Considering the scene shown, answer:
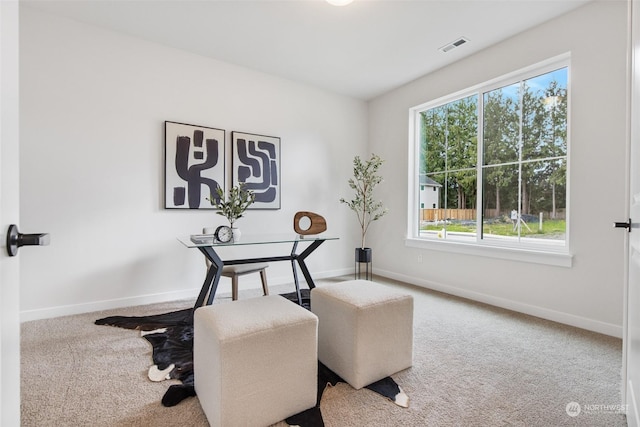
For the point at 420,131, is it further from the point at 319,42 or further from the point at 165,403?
the point at 165,403

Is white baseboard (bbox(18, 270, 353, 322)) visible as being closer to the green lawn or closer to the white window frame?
the white window frame

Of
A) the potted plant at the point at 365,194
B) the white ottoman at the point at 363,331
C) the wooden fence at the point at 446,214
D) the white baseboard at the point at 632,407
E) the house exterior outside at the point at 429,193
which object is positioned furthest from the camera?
the potted plant at the point at 365,194

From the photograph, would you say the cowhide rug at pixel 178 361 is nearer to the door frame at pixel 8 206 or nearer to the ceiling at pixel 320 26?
the door frame at pixel 8 206

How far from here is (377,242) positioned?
15.6 feet

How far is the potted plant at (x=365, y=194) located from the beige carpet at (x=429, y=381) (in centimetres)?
211

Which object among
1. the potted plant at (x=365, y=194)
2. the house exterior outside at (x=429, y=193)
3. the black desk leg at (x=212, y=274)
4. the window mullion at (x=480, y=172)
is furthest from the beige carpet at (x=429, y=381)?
the potted plant at (x=365, y=194)

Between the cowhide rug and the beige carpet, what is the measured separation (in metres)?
0.05

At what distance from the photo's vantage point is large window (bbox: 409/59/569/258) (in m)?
2.95

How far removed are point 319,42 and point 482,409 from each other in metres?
3.38

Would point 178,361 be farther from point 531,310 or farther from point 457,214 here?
point 457,214

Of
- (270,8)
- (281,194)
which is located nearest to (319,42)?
(270,8)

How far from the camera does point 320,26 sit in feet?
9.82

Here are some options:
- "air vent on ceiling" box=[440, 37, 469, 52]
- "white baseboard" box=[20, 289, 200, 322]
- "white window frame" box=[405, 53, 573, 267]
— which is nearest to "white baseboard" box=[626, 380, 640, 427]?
"white window frame" box=[405, 53, 573, 267]

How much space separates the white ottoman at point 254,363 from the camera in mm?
1340
